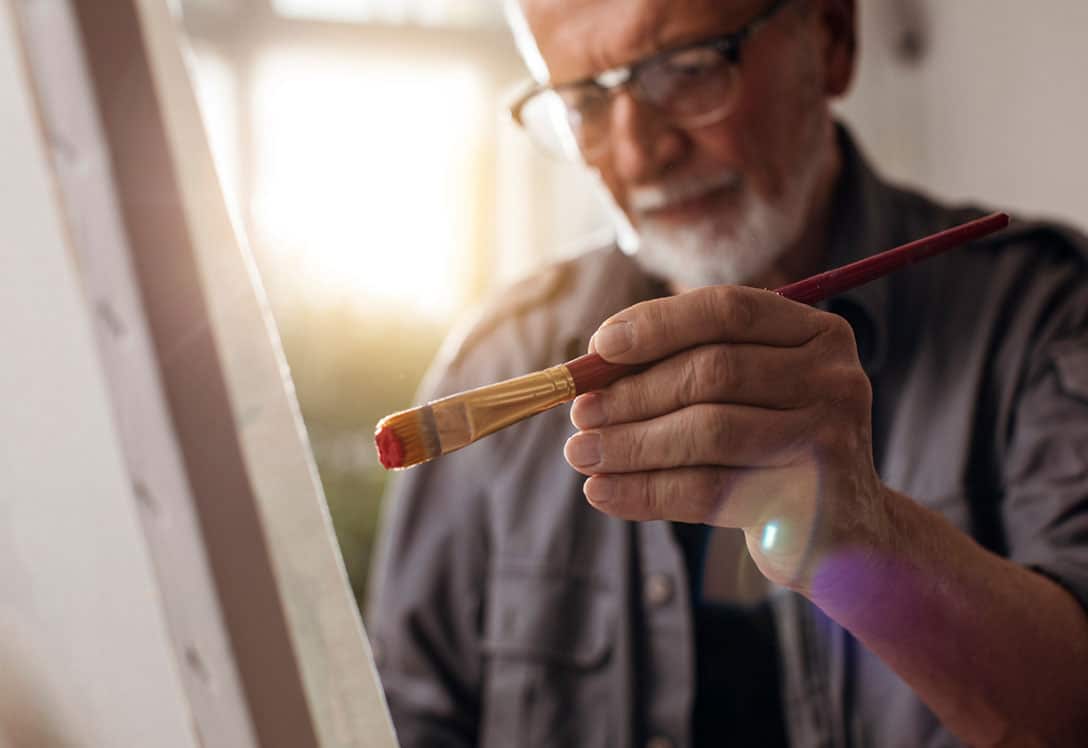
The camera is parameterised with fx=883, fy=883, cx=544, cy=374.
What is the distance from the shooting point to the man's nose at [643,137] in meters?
0.44

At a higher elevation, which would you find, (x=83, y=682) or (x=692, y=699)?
(x=83, y=682)

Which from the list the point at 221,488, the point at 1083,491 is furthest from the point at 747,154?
the point at 221,488

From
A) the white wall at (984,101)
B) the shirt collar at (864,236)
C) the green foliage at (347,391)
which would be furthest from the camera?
the green foliage at (347,391)

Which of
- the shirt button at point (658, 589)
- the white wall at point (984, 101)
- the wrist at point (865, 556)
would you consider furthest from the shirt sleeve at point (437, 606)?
the white wall at point (984, 101)

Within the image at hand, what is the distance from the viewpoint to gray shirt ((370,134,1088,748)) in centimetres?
42

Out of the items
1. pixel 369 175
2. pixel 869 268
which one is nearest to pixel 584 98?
pixel 869 268

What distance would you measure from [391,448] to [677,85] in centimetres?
29

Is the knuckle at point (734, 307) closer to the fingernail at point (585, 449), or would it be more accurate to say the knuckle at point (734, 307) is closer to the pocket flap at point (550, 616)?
the fingernail at point (585, 449)

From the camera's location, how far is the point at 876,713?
1.42 ft

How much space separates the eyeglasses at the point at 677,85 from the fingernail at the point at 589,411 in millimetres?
245

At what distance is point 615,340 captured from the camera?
219 mm

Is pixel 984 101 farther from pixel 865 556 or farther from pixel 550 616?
pixel 865 556

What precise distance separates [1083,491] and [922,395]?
0.09 m

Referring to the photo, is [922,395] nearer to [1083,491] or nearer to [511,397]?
[1083,491]
